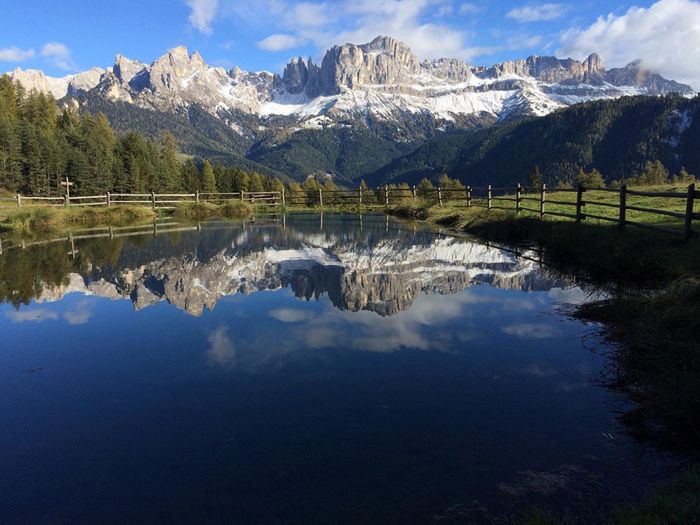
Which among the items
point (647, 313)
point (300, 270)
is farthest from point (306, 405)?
point (300, 270)

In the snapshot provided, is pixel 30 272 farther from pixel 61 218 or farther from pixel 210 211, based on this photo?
pixel 210 211

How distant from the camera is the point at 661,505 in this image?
9.71ft

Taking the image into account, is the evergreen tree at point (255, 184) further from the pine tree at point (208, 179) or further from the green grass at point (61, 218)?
the green grass at point (61, 218)

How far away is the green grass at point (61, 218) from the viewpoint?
2567 centimetres

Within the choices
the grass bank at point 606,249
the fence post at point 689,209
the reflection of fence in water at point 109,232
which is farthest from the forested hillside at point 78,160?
the fence post at point 689,209

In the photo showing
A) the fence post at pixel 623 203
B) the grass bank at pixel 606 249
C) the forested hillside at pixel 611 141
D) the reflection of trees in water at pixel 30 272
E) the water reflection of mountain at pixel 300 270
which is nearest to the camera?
the grass bank at pixel 606 249

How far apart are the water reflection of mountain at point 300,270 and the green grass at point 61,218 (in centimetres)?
979

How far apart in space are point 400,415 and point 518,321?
388 cm

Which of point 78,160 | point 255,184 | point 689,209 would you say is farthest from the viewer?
point 255,184

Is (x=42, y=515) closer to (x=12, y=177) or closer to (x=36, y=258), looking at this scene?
(x=36, y=258)

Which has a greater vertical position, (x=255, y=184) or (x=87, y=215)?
(x=255, y=184)

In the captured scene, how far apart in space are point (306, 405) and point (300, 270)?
7.92 m

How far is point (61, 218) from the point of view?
2767cm

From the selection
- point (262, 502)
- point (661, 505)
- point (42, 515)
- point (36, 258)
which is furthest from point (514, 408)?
point (36, 258)
